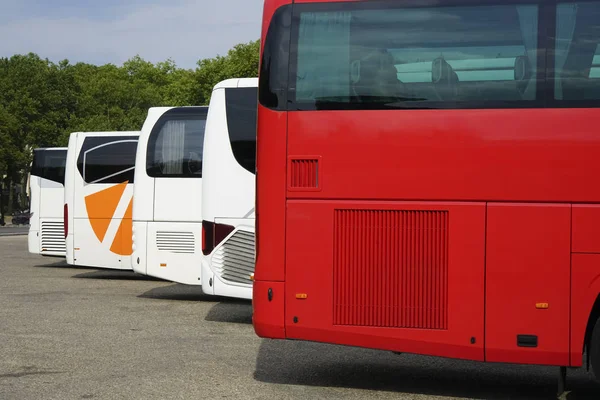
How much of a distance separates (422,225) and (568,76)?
1672 millimetres

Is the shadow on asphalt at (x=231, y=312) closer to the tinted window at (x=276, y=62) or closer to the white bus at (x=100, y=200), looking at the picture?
the white bus at (x=100, y=200)

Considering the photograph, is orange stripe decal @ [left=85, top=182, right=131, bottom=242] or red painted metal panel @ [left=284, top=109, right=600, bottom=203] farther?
orange stripe decal @ [left=85, top=182, right=131, bottom=242]

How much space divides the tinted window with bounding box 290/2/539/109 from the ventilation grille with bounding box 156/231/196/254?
8049 millimetres

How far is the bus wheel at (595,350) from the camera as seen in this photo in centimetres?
771

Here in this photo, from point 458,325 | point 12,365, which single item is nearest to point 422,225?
point 458,325

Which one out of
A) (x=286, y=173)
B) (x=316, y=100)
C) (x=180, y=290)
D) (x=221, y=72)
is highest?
(x=221, y=72)

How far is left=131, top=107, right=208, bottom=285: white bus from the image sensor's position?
16.3 meters

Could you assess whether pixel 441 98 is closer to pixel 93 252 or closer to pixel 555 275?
pixel 555 275

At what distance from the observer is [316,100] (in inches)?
332

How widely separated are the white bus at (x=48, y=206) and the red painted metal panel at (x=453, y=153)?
50.3 ft

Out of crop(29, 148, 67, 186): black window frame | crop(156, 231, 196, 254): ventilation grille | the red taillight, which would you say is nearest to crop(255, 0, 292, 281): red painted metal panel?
crop(156, 231, 196, 254): ventilation grille

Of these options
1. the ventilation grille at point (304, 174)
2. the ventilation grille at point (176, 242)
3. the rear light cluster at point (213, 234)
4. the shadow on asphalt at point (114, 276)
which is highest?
the ventilation grille at point (304, 174)

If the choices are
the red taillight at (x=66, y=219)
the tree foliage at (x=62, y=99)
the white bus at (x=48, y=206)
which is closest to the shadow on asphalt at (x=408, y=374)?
the red taillight at (x=66, y=219)

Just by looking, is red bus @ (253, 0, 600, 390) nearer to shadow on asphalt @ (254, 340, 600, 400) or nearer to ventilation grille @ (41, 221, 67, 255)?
shadow on asphalt @ (254, 340, 600, 400)
